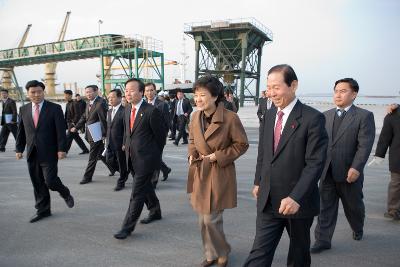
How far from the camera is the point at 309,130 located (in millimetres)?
2168

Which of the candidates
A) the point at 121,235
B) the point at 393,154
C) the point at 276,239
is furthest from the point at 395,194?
the point at 121,235

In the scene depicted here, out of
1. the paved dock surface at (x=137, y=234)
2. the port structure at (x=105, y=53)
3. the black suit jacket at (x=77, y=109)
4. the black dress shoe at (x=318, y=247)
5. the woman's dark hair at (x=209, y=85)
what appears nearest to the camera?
the woman's dark hair at (x=209, y=85)

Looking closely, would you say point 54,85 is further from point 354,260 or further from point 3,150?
point 354,260

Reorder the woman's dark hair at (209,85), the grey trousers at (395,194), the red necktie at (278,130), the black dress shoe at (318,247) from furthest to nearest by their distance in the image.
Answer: the grey trousers at (395,194) → the black dress shoe at (318,247) → the woman's dark hair at (209,85) → the red necktie at (278,130)

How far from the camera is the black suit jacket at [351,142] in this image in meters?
3.25

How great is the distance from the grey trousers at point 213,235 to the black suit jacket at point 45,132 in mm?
2308

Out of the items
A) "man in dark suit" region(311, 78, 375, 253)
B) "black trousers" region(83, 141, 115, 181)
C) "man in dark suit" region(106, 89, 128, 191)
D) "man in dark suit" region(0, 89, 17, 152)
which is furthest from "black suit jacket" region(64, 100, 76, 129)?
"man in dark suit" region(311, 78, 375, 253)

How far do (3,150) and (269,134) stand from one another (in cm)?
991

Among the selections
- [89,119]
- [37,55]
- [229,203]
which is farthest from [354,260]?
[37,55]

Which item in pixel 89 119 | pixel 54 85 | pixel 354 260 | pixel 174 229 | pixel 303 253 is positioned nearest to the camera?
pixel 303 253

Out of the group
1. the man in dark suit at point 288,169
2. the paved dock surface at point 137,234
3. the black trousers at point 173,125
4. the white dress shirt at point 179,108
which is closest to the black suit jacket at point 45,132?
the paved dock surface at point 137,234

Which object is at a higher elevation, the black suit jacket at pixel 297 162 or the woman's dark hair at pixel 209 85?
the woman's dark hair at pixel 209 85

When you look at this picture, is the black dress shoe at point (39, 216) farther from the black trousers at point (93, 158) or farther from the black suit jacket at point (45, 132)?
the black trousers at point (93, 158)

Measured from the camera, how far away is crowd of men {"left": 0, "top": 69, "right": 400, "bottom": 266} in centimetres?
222
